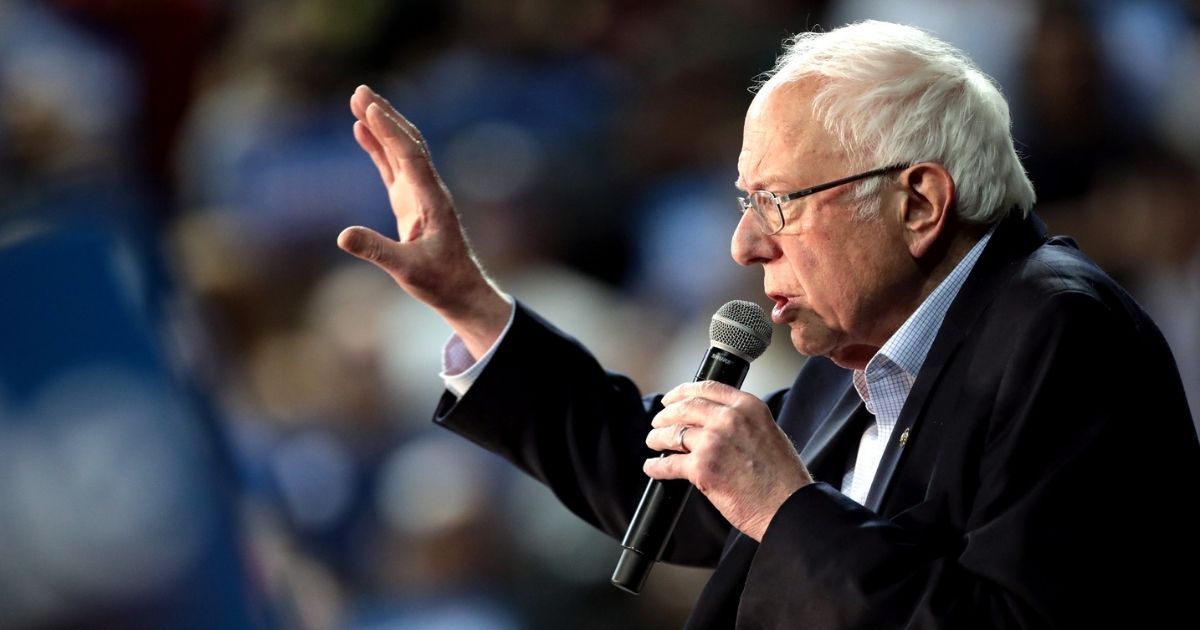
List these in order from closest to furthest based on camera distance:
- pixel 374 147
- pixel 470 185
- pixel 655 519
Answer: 1. pixel 655 519
2. pixel 374 147
3. pixel 470 185

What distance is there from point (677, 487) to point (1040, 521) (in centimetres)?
45

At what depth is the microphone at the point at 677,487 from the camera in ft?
6.21

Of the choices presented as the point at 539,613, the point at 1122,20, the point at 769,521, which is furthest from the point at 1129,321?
the point at 1122,20

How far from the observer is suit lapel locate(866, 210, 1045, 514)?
1.90 meters

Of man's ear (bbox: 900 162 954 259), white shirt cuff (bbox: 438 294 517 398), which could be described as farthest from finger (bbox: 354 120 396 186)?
man's ear (bbox: 900 162 954 259)

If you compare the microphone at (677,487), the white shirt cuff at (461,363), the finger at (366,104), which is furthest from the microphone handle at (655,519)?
the finger at (366,104)

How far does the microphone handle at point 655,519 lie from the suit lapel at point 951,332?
0.66 ft

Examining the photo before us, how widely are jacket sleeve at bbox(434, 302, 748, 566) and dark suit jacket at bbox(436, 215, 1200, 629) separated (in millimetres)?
334

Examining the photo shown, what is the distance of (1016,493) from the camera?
1.70 m

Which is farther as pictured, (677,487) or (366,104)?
A: (366,104)

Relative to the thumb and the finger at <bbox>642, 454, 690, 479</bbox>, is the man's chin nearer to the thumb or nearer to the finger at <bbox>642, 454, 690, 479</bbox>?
the finger at <bbox>642, 454, 690, 479</bbox>

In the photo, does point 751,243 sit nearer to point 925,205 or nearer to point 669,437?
point 925,205

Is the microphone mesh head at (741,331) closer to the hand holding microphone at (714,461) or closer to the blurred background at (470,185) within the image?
the hand holding microphone at (714,461)

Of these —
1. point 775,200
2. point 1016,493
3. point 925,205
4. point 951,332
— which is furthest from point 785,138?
point 1016,493
